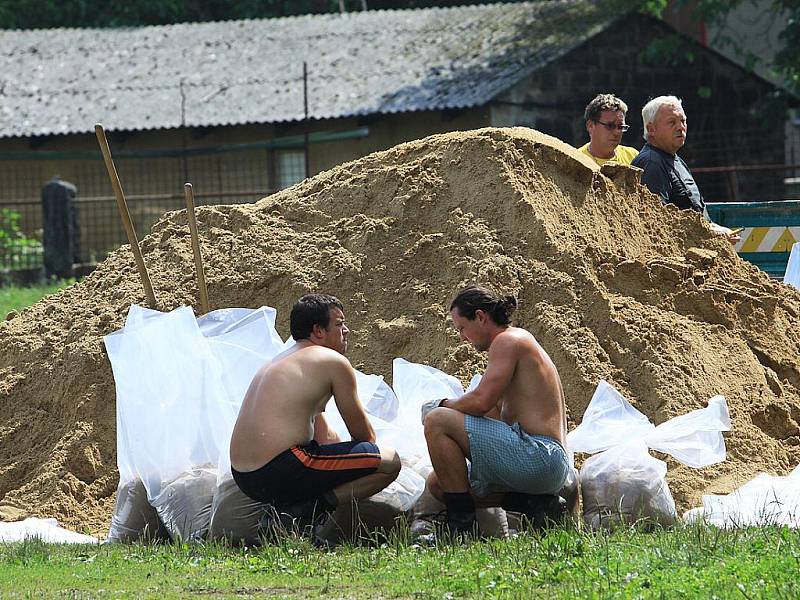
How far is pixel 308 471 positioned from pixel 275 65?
19.3 m

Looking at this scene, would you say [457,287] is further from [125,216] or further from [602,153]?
[125,216]

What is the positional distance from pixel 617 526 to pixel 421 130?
16.6m

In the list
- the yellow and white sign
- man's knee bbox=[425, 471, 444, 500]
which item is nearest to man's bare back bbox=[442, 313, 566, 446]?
man's knee bbox=[425, 471, 444, 500]

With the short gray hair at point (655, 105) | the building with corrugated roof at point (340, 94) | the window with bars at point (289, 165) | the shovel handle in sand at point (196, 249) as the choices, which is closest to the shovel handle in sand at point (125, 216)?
the shovel handle in sand at point (196, 249)

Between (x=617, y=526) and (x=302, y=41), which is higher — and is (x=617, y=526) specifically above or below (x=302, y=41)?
below

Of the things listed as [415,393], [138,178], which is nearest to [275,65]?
[138,178]

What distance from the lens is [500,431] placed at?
5.77 meters

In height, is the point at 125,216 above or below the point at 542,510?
above

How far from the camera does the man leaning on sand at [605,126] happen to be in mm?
8539

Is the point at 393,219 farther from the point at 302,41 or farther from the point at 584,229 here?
the point at 302,41

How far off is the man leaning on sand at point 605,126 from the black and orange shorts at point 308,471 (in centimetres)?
344

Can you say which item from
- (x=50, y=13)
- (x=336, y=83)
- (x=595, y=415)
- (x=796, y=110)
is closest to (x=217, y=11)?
(x=50, y=13)

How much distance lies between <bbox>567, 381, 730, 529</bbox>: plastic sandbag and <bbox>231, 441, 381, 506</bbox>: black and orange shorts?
1.07m

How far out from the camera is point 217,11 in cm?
3225
